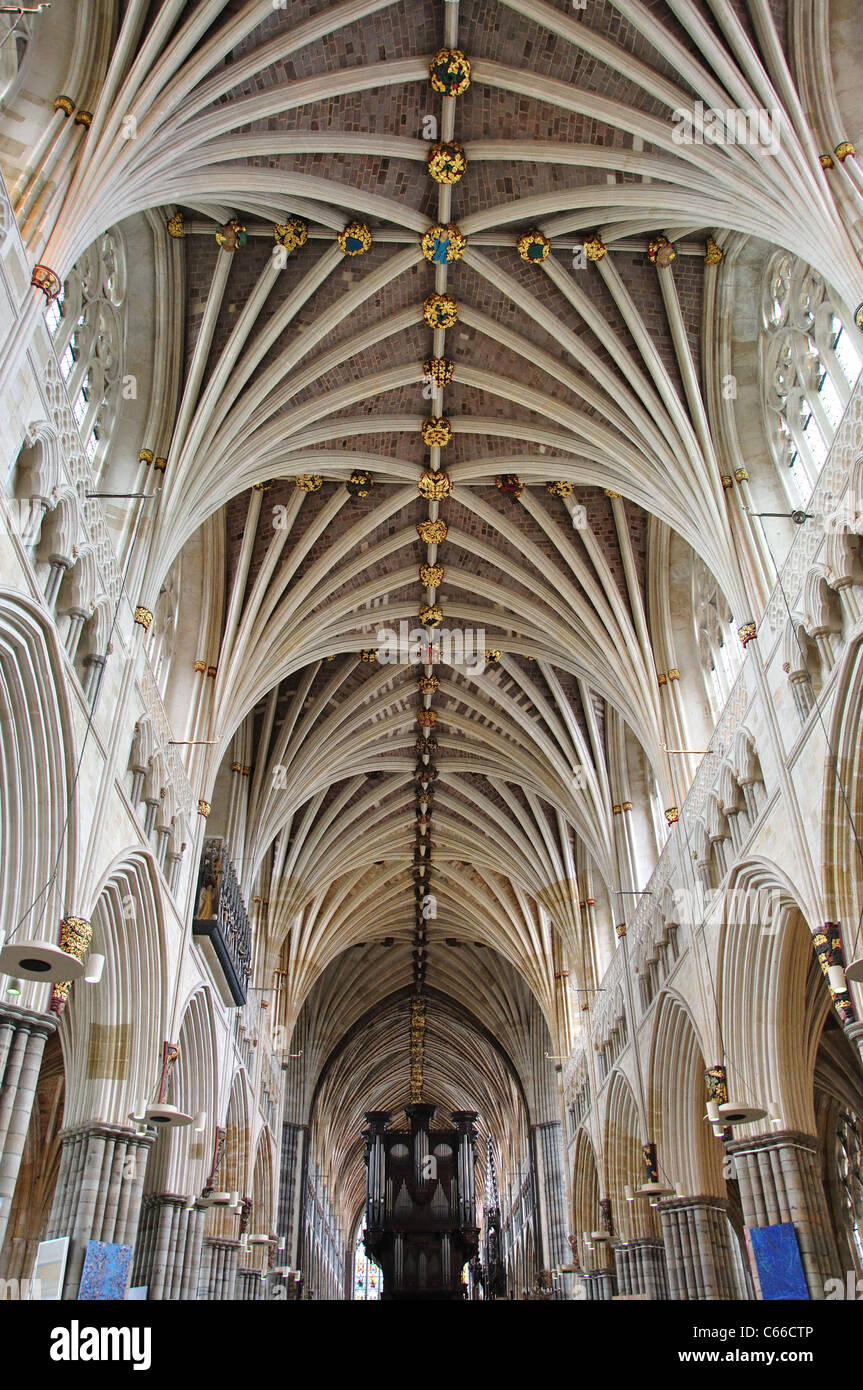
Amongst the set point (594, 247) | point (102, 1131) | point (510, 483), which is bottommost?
point (102, 1131)

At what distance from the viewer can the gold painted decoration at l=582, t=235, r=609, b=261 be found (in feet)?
51.9

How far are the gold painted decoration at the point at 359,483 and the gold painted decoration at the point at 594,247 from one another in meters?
6.10

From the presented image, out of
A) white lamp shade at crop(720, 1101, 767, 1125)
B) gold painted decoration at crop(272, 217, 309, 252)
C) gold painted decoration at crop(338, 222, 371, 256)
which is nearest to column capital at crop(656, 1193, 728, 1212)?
white lamp shade at crop(720, 1101, 767, 1125)

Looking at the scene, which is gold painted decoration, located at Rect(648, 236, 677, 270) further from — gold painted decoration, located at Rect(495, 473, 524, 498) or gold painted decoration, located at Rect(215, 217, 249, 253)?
gold painted decoration, located at Rect(215, 217, 249, 253)

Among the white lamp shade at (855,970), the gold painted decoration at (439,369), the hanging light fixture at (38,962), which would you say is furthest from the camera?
the gold painted decoration at (439,369)

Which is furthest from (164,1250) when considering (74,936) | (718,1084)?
(718,1084)

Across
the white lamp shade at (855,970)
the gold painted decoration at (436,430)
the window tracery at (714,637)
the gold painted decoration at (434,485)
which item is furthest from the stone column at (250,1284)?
the white lamp shade at (855,970)

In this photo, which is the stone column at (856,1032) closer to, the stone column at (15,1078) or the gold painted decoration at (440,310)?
the stone column at (15,1078)

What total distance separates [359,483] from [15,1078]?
13.2 metres

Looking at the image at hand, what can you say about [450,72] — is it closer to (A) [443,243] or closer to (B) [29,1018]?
(A) [443,243]

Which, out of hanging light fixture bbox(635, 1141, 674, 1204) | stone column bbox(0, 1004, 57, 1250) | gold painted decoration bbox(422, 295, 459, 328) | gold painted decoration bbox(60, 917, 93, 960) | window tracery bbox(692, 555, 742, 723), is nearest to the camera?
stone column bbox(0, 1004, 57, 1250)

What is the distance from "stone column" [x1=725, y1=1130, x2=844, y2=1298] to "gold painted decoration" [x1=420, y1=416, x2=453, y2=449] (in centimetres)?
1279

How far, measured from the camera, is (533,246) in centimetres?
1594

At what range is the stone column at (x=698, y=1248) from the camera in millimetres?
16875
